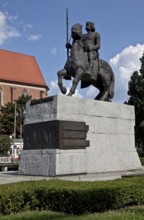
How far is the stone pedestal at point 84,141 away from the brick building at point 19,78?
60496 mm

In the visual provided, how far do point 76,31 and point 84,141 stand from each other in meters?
4.19

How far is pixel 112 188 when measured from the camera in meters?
6.86

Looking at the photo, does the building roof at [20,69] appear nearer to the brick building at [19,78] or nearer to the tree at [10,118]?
the brick building at [19,78]

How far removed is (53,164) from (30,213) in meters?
5.70

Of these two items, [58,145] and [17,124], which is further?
[17,124]

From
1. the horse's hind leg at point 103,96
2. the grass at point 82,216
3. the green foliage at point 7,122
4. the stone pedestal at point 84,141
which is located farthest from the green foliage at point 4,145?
the grass at point 82,216

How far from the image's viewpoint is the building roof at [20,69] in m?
75.8

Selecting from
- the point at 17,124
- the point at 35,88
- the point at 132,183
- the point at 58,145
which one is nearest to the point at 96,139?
the point at 58,145

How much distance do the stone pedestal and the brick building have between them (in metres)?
60.5

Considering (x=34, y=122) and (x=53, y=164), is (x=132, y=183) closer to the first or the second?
(x=53, y=164)

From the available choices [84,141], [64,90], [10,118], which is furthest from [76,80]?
[10,118]

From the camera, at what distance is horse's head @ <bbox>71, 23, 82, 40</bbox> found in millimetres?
13690

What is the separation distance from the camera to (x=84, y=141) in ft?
42.2

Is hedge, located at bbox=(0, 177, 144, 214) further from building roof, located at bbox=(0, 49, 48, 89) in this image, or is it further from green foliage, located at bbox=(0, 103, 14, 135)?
building roof, located at bbox=(0, 49, 48, 89)
